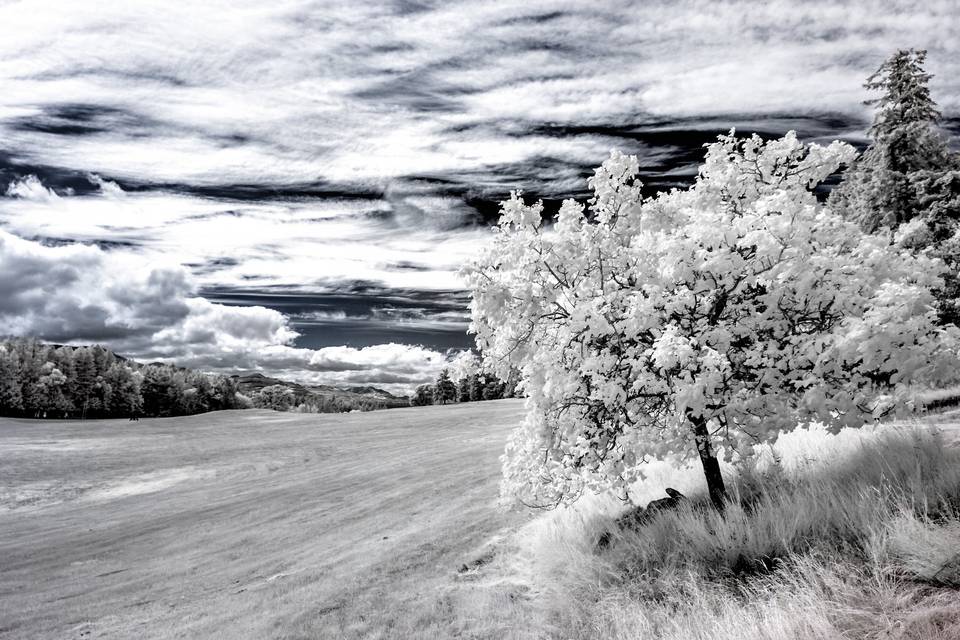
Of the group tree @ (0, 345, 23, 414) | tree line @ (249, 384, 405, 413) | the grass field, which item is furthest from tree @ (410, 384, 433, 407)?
the grass field

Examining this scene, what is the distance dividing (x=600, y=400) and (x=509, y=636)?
13.5 feet

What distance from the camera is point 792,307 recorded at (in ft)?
28.0

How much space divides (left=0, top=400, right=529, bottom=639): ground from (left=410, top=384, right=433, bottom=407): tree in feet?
212

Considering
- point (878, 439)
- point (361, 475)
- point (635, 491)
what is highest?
point (878, 439)

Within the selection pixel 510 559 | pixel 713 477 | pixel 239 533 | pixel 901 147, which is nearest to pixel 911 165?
pixel 901 147

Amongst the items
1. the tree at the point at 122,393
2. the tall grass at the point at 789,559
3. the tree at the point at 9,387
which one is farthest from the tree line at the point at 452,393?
the tall grass at the point at 789,559

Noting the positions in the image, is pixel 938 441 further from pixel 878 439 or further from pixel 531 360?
pixel 531 360

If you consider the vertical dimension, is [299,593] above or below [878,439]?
below

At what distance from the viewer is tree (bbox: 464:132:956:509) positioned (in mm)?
7461

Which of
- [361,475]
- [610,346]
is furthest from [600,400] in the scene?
[361,475]

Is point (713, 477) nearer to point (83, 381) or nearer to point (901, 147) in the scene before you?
point (901, 147)

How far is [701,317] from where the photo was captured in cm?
834

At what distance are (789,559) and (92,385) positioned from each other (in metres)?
92.1

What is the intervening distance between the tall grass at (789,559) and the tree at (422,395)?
3618 inches
